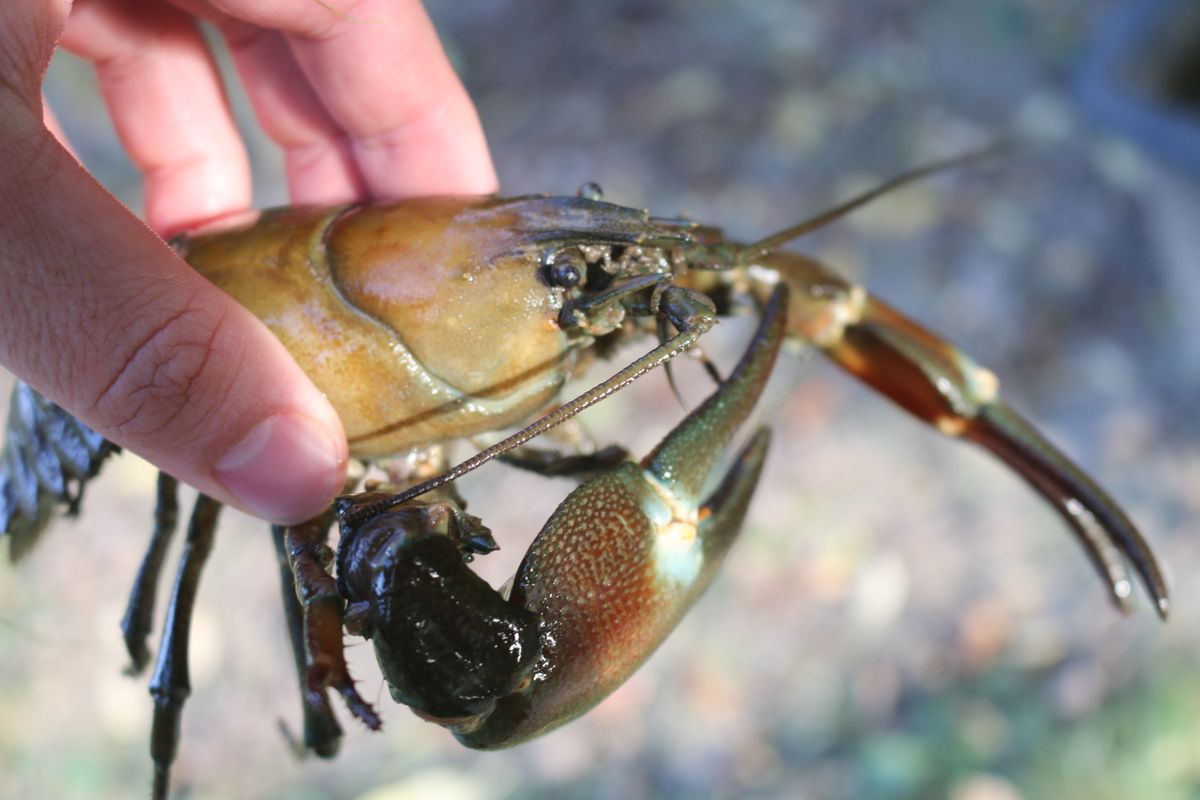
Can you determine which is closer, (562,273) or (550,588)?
(550,588)

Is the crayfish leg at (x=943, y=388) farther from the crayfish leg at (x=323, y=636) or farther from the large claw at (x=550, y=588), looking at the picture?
the crayfish leg at (x=323, y=636)

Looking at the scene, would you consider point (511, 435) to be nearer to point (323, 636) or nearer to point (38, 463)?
point (323, 636)

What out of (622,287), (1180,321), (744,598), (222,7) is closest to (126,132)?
(222,7)

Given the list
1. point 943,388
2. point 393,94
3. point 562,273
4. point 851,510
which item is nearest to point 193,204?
point 393,94

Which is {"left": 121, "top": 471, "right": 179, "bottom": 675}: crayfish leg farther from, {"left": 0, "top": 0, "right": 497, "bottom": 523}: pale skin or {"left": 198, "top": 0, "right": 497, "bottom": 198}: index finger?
{"left": 198, "top": 0, "right": 497, "bottom": 198}: index finger

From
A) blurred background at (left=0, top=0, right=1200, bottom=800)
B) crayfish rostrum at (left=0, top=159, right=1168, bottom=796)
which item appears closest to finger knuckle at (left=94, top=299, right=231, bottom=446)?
crayfish rostrum at (left=0, top=159, right=1168, bottom=796)

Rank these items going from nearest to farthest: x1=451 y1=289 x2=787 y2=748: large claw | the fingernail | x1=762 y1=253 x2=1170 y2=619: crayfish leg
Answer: x1=451 y1=289 x2=787 y2=748: large claw → the fingernail → x1=762 y1=253 x2=1170 y2=619: crayfish leg

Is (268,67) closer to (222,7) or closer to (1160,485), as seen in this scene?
(222,7)
